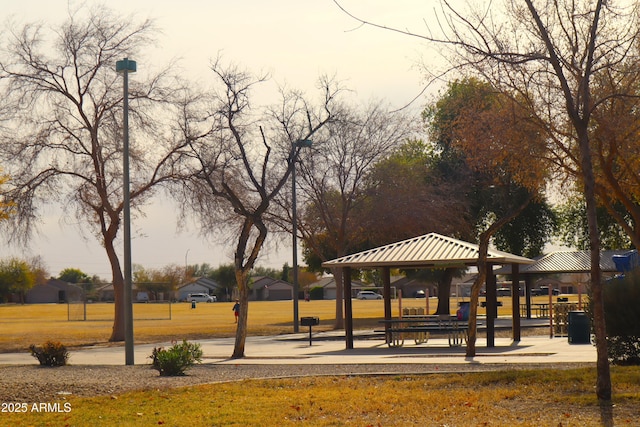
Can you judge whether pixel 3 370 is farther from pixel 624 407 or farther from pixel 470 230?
pixel 470 230

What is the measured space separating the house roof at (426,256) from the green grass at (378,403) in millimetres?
11264

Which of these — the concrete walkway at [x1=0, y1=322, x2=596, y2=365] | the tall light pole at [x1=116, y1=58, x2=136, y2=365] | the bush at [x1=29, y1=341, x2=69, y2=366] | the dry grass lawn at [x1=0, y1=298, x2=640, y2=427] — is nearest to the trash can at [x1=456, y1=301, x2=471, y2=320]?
the concrete walkway at [x1=0, y1=322, x2=596, y2=365]

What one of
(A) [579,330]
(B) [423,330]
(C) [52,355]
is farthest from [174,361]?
(A) [579,330]

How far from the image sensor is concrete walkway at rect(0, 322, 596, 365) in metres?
23.4

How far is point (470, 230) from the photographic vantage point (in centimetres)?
5238

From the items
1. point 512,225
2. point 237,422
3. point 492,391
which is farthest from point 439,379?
point 512,225

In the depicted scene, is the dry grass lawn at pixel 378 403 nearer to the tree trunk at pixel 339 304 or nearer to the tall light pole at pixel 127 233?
the tall light pole at pixel 127 233

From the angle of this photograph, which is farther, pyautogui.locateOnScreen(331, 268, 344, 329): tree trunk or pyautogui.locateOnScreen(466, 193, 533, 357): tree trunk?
pyautogui.locateOnScreen(331, 268, 344, 329): tree trunk

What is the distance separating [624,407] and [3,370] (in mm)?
14958

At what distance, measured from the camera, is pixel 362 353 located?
27641mm

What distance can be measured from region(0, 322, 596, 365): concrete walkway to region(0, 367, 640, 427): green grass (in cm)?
585

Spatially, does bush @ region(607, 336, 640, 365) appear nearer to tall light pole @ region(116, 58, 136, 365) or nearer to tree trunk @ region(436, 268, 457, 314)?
tall light pole @ region(116, 58, 136, 365)

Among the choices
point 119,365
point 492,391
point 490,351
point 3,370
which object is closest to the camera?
point 492,391

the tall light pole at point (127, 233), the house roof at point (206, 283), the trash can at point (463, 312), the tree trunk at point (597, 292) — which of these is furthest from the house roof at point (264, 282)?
the tree trunk at point (597, 292)
